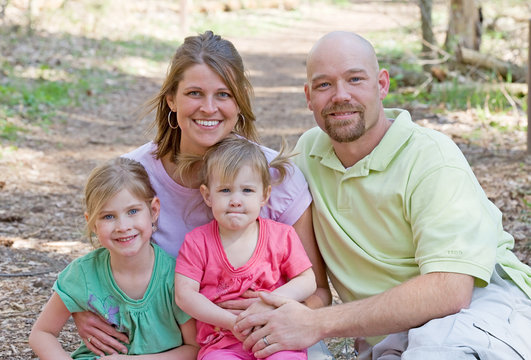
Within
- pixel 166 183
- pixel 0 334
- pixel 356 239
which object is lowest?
pixel 0 334

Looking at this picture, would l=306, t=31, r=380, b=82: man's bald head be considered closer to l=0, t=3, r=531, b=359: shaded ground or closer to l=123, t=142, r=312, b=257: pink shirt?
l=123, t=142, r=312, b=257: pink shirt

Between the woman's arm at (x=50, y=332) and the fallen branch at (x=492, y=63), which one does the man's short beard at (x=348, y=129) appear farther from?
the fallen branch at (x=492, y=63)

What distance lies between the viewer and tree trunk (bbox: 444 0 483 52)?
1166 centimetres

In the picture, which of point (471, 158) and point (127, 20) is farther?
point (127, 20)

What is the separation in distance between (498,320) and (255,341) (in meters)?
1.02

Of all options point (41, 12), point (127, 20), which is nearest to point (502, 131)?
point (41, 12)

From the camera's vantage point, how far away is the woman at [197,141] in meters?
3.26

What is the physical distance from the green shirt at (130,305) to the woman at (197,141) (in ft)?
0.27

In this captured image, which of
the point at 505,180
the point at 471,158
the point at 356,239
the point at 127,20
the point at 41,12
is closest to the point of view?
the point at 356,239

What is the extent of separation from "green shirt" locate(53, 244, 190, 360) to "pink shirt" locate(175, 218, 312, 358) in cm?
14

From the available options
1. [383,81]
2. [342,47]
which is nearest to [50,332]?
[342,47]

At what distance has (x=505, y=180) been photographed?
21.7ft

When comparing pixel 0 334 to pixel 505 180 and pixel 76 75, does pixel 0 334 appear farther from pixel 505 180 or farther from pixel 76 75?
pixel 76 75

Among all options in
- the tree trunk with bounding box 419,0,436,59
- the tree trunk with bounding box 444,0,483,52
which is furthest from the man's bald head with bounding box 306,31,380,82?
the tree trunk with bounding box 444,0,483,52
